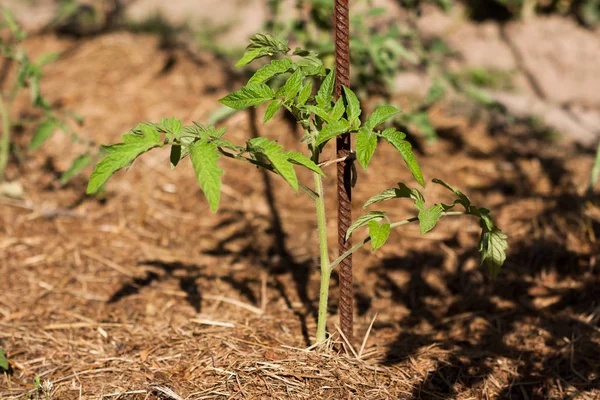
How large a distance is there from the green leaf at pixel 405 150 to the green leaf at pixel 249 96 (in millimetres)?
286

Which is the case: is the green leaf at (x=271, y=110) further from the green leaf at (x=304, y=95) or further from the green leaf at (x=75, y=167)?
the green leaf at (x=75, y=167)

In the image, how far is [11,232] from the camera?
2.88 meters

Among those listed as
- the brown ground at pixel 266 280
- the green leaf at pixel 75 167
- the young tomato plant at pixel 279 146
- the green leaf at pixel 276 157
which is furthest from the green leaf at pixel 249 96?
the green leaf at pixel 75 167

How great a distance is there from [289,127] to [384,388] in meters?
2.06

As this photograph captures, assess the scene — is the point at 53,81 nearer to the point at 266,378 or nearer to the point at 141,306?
the point at 141,306

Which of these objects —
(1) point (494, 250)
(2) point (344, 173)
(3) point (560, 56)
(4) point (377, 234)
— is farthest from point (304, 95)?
(3) point (560, 56)

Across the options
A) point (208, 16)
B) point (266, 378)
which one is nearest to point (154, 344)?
point (266, 378)

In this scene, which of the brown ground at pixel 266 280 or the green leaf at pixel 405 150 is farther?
the brown ground at pixel 266 280

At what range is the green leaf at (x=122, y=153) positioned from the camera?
145 cm

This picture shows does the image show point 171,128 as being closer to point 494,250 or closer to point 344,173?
point 344,173

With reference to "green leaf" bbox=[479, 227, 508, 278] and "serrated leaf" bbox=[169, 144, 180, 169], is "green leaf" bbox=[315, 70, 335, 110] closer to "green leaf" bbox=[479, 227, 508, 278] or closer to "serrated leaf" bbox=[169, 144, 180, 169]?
"serrated leaf" bbox=[169, 144, 180, 169]

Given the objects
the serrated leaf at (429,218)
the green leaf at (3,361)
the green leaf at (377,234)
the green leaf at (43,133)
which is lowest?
the green leaf at (3,361)

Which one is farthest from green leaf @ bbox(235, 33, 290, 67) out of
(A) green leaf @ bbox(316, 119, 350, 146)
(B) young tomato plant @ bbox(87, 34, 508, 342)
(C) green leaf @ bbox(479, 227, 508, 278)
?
(C) green leaf @ bbox(479, 227, 508, 278)

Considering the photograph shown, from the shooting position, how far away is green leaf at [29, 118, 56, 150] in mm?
2671
